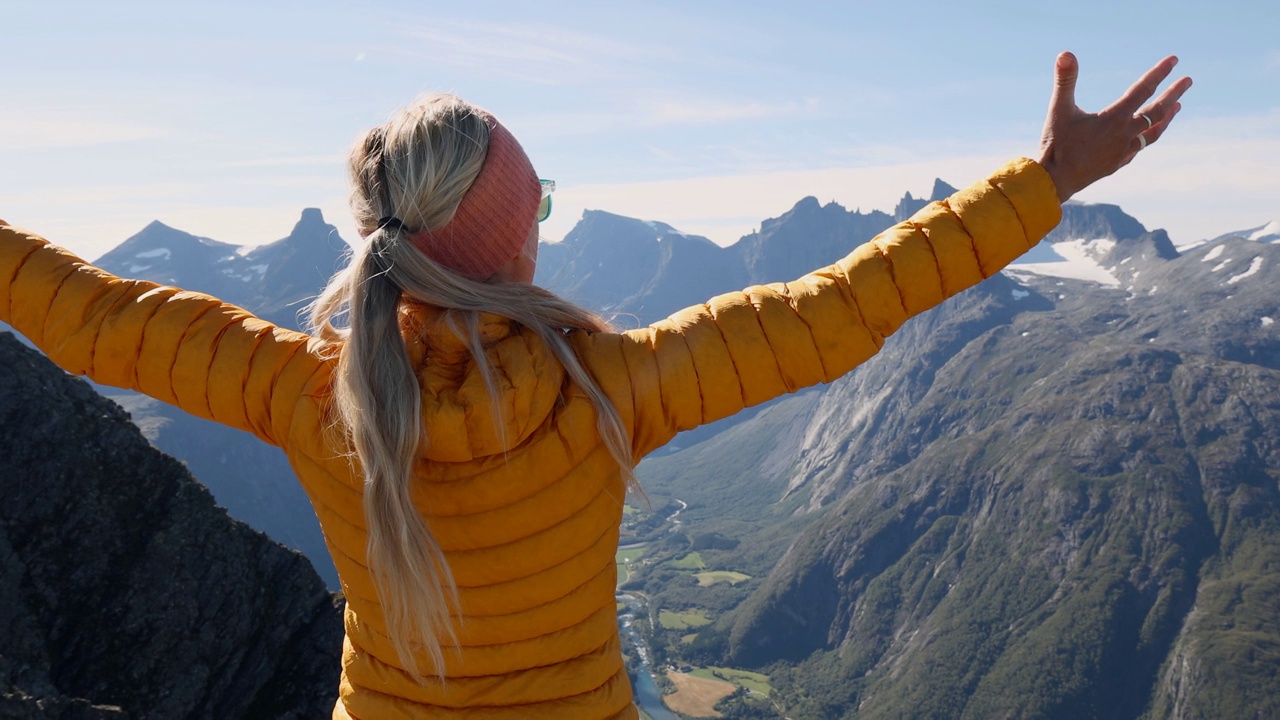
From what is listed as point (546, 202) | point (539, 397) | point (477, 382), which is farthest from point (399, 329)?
point (546, 202)

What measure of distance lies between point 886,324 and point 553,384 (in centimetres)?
152

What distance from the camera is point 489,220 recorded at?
389 cm

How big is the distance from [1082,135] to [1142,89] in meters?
0.47

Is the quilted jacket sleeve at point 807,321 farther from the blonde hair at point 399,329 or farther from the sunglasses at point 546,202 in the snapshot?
the sunglasses at point 546,202

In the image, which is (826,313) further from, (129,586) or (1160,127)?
(129,586)

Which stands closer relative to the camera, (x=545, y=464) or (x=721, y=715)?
(x=545, y=464)

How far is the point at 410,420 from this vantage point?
340cm

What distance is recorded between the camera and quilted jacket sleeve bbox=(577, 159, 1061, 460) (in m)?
3.78

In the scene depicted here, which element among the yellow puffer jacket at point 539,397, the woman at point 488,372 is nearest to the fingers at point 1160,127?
the woman at point 488,372

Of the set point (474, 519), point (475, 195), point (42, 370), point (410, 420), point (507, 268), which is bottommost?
point (474, 519)

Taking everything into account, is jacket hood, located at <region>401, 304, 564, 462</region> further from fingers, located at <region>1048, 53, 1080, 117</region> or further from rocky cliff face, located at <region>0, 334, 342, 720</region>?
rocky cliff face, located at <region>0, 334, 342, 720</region>

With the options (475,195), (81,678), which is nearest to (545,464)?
(475,195)

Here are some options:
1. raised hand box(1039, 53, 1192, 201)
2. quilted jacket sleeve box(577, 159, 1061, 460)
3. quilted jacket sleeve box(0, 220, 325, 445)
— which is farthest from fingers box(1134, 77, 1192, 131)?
quilted jacket sleeve box(0, 220, 325, 445)

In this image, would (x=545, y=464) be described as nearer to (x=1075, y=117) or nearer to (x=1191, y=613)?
(x=1075, y=117)
